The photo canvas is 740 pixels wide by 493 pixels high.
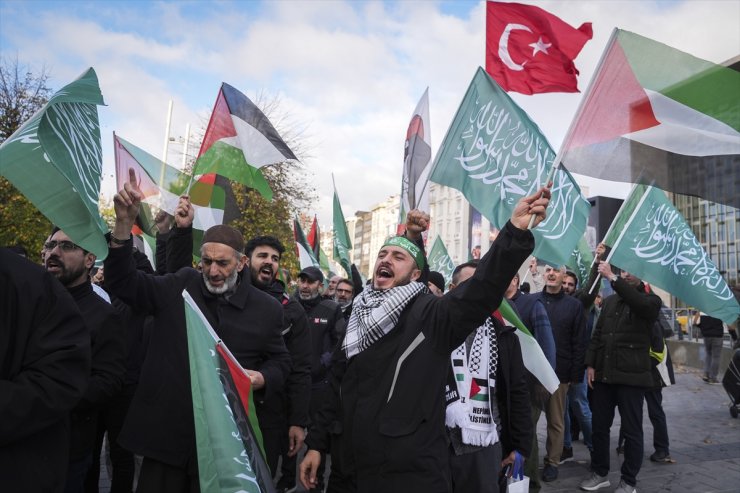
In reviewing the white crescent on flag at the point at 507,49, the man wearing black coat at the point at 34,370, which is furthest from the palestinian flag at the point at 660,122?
the man wearing black coat at the point at 34,370

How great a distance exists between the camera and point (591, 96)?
387 centimetres

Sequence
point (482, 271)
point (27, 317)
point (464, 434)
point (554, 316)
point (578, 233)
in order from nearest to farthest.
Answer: point (27, 317), point (482, 271), point (464, 434), point (578, 233), point (554, 316)

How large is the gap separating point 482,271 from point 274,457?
226 centimetres

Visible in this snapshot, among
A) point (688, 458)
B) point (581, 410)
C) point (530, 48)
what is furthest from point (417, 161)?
point (688, 458)

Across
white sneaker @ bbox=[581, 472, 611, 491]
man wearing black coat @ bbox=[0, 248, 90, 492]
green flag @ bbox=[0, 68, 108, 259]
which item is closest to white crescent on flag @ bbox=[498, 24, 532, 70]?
green flag @ bbox=[0, 68, 108, 259]

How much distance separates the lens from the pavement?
19.3ft

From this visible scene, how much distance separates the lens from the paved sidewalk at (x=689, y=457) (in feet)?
19.4

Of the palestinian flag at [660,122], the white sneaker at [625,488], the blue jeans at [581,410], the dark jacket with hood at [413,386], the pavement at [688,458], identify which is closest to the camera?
the dark jacket with hood at [413,386]

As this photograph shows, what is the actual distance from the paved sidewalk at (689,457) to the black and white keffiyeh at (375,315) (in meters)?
3.64

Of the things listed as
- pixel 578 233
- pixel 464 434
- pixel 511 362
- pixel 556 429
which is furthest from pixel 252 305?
pixel 556 429

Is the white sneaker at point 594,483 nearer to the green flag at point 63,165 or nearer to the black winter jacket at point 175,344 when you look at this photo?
the black winter jacket at point 175,344

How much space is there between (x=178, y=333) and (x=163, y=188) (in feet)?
12.8

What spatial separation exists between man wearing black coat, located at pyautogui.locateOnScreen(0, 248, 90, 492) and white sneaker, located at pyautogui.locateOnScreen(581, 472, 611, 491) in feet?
16.5

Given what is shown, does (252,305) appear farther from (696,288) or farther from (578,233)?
(696,288)
